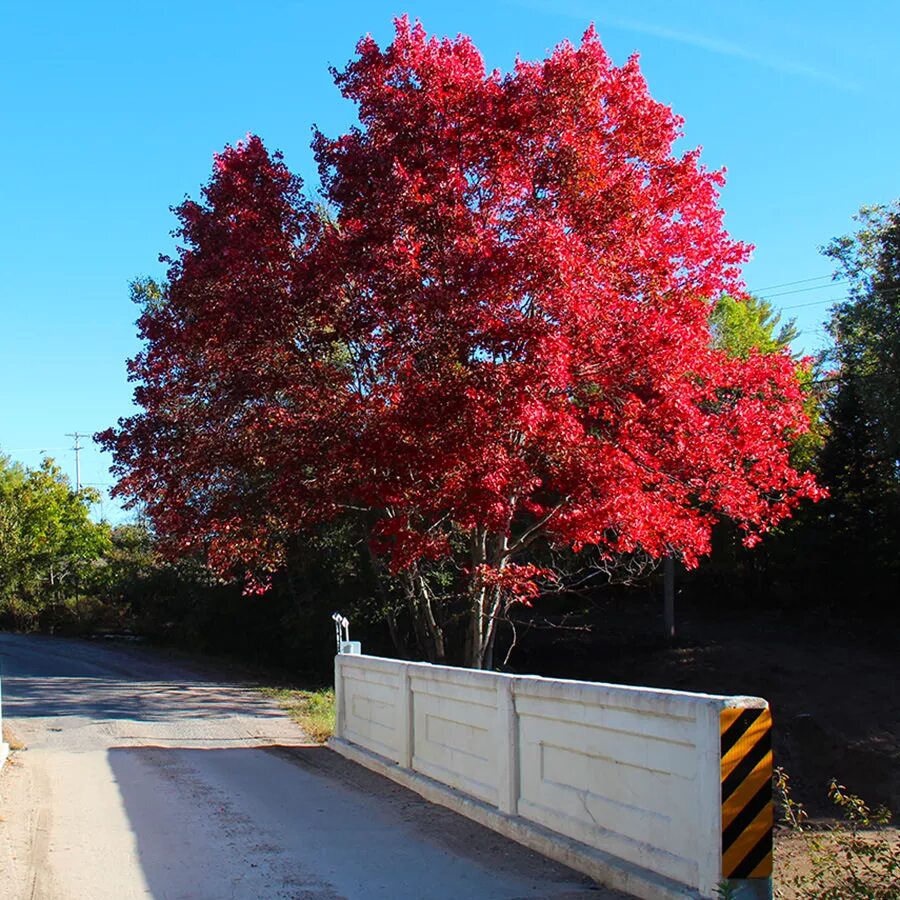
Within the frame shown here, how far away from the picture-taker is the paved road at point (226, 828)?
6.52 meters

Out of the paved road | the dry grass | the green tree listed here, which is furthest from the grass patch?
the green tree

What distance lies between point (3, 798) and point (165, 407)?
19.3ft

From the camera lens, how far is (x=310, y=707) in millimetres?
17047

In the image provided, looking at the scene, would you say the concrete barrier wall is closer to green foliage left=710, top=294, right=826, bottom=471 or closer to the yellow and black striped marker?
the yellow and black striped marker

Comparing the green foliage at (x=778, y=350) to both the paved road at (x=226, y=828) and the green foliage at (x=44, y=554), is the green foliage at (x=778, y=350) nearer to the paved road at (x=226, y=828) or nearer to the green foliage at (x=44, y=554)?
the paved road at (x=226, y=828)

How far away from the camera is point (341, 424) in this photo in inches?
489

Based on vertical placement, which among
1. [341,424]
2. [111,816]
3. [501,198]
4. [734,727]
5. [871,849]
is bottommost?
[111,816]

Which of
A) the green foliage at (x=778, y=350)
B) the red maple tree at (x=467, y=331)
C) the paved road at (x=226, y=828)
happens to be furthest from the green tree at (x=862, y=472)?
the paved road at (x=226, y=828)

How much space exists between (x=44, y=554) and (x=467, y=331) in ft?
87.7

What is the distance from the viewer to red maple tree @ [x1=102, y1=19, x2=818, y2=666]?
11.6 metres

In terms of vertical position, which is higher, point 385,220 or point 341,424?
point 385,220

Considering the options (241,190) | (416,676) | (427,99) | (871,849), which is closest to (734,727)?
(871,849)

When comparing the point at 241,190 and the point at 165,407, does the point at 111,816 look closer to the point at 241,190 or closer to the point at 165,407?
the point at 165,407

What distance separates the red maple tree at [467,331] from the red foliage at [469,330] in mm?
31
